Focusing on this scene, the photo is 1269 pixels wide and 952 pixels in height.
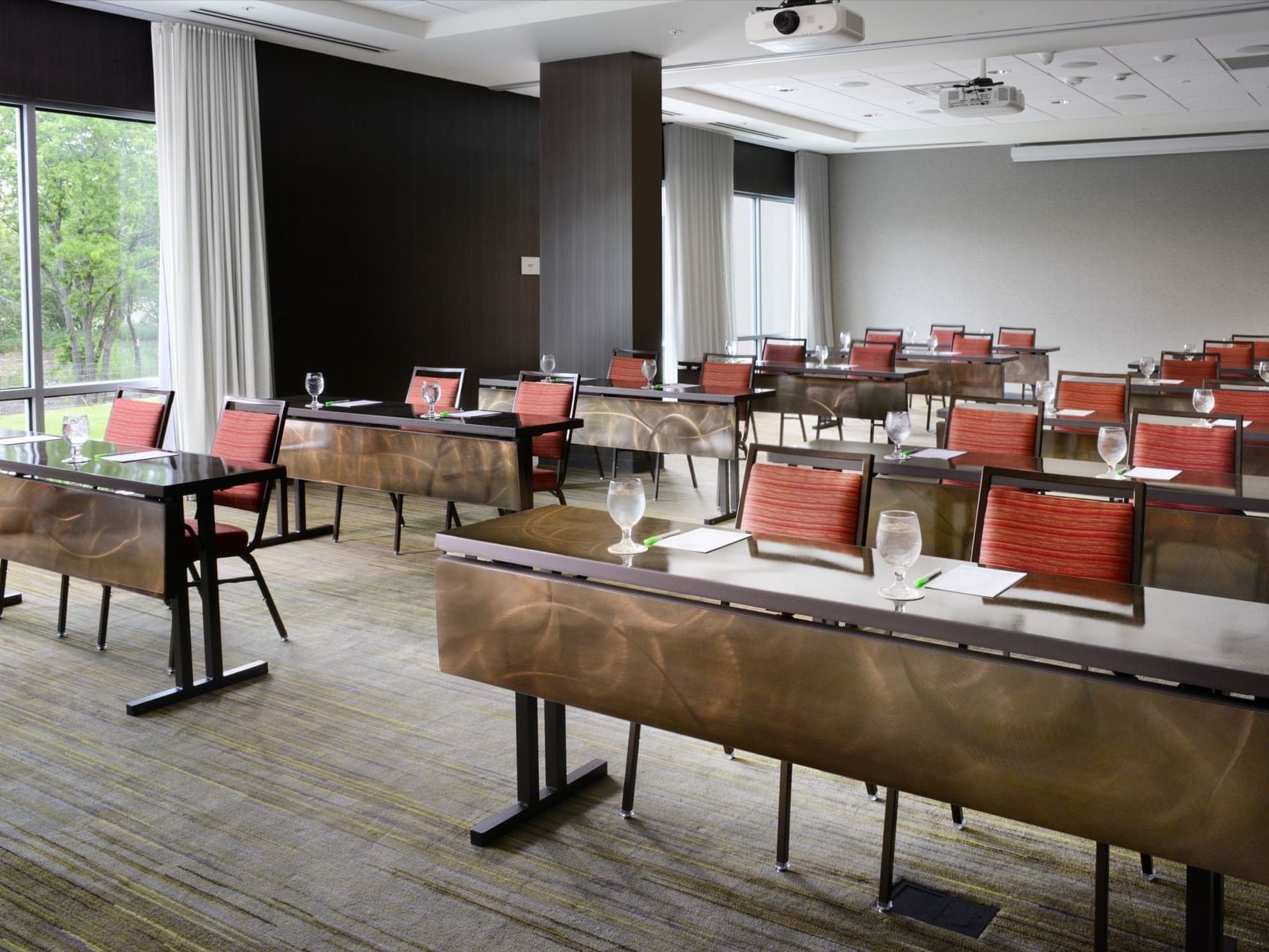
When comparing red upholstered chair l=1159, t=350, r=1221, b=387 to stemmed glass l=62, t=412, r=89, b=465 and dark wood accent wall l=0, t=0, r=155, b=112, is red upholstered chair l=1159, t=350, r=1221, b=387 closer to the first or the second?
stemmed glass l=62, t=412, r=89, b=465

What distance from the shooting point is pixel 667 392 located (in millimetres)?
6719

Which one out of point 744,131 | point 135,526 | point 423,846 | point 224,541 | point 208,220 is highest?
point 744,131

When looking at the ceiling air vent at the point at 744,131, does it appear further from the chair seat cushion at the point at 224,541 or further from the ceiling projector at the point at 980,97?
the chair seat cushion at the point at 224,541

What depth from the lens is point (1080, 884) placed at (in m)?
2.63

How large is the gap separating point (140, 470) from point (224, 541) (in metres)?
0.39

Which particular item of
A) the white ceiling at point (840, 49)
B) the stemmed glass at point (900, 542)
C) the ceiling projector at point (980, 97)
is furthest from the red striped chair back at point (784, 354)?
the stemmed glass at point (900, 542)

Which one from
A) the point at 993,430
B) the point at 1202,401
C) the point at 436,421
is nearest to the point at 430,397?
the point at 436,421

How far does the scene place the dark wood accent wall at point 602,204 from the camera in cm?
805

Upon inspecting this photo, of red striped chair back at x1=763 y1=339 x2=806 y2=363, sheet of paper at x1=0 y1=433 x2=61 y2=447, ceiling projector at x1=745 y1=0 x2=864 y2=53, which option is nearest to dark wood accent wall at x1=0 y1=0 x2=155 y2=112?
sheet of paper at x1=0 y1=433 x2=61 y2=447

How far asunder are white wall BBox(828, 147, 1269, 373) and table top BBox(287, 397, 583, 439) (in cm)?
1033

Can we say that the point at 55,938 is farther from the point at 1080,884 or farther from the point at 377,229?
the point at 377,229

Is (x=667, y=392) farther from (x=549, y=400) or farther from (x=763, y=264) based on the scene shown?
(x=763, y=264)

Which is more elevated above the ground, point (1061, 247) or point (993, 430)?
point (1061, 247)

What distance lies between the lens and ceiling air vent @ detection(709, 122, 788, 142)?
12.1 m
